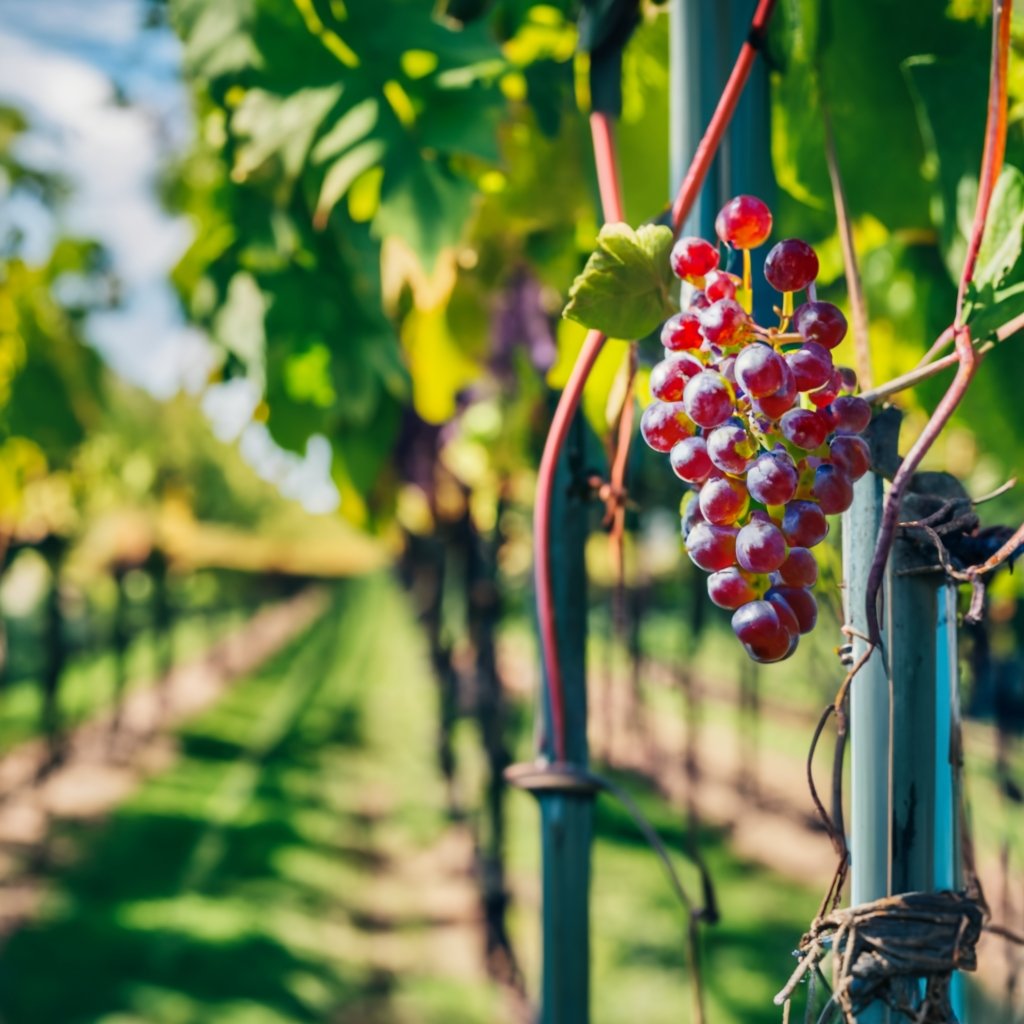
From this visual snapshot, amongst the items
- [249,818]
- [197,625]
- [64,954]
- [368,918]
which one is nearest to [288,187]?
[64,954]

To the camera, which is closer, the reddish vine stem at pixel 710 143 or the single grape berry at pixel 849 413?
the single grape berry at pixel 849 413

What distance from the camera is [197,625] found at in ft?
96.5

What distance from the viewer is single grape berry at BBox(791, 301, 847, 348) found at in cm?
65

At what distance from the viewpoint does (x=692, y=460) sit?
2.18 ft

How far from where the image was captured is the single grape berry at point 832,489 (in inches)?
24.9

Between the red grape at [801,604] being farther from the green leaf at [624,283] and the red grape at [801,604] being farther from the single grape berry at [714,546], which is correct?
the green leaf at [624,283]

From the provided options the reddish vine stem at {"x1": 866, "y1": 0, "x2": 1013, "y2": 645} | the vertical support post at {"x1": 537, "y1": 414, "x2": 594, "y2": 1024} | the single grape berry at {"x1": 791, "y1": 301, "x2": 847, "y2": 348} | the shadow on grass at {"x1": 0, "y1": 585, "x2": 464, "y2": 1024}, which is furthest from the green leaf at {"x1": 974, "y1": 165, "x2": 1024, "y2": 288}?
the shadow on grass at {"x1": 0, "y1": 585, "x2": 464, "y2": 1024}

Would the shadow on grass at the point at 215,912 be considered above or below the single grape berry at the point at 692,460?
below

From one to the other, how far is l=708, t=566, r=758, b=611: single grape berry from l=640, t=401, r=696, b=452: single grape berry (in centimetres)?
9

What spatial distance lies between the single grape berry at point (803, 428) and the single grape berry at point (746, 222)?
115mm

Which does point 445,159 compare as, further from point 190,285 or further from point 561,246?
point 190,285

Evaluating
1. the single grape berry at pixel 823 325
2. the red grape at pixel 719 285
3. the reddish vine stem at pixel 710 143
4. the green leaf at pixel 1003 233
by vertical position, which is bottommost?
the single grape berry at pixel 823 325

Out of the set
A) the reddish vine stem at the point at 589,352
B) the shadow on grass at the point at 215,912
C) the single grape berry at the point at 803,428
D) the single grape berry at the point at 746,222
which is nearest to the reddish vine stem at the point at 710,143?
the reddish vine stem at the point at 589,352

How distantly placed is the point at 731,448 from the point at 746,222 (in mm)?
145
